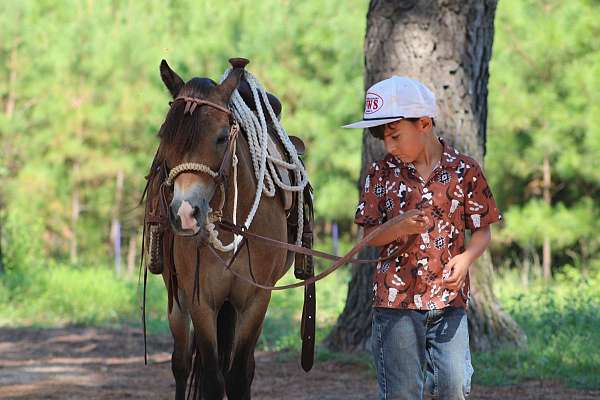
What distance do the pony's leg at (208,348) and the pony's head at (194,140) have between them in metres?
0.57

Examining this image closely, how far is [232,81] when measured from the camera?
504cm

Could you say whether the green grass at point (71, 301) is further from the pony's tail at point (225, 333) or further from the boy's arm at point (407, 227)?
the boy's arm at point (407, 227)

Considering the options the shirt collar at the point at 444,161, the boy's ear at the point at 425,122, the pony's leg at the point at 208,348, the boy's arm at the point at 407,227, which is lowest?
the pony's leg at the point at 208,348

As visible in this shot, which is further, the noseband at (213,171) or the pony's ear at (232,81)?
the pony's ear at (232,81)

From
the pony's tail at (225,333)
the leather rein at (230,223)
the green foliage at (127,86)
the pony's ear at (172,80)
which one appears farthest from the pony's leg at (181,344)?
the green foliage at (127,86)

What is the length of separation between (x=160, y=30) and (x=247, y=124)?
81.6 feet

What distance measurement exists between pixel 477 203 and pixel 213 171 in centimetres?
119

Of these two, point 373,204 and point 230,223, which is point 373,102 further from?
point 230,223

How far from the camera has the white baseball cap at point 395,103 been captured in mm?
3961

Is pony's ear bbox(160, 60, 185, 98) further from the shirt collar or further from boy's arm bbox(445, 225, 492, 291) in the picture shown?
boy's arm bbox(445, 225, 492, 291)

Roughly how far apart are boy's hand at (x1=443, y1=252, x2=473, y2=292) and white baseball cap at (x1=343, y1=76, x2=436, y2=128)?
0.53 m

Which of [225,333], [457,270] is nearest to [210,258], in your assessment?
[225,333]

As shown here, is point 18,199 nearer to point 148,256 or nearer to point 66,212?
point 66,212

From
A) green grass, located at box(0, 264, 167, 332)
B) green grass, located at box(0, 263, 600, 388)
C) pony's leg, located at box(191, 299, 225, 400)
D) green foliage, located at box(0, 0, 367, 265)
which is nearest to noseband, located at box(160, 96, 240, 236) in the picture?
pony's leg, located at box(191, 299, 225, 400)
